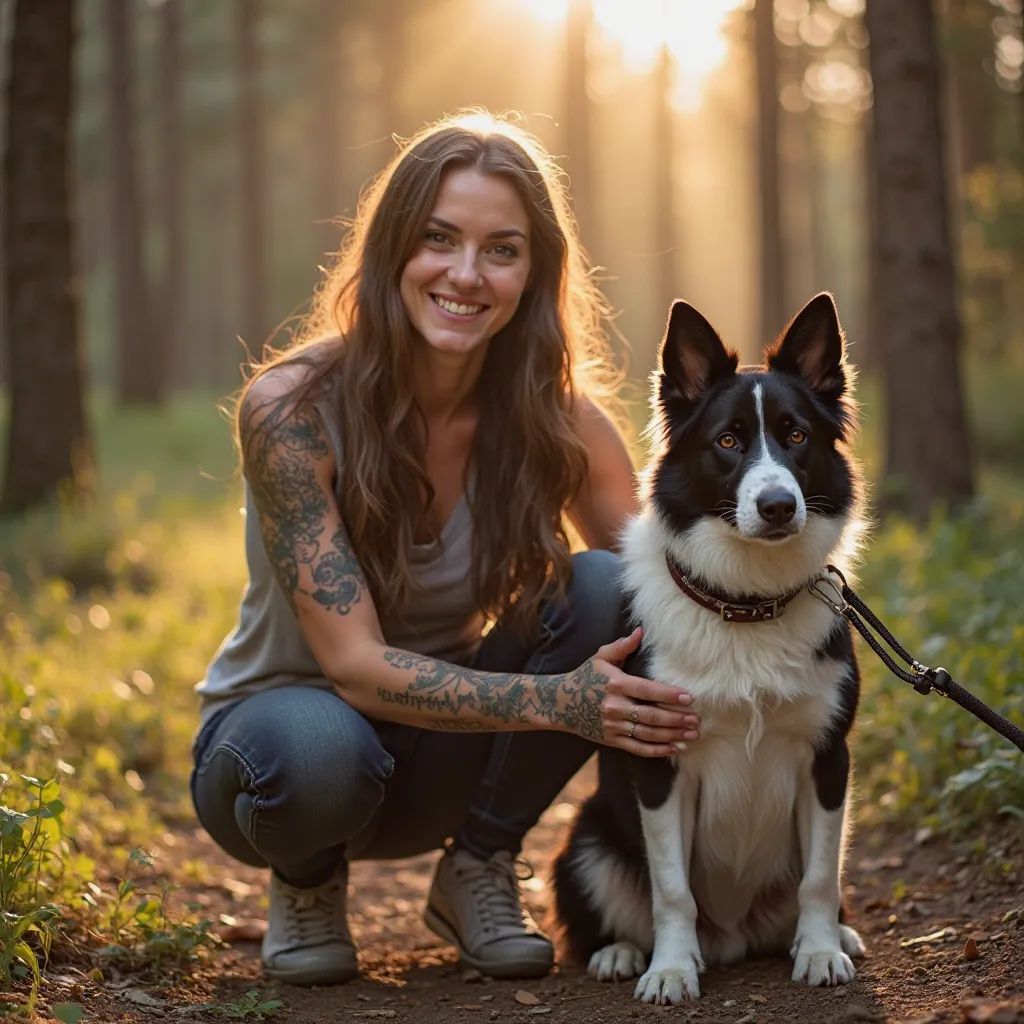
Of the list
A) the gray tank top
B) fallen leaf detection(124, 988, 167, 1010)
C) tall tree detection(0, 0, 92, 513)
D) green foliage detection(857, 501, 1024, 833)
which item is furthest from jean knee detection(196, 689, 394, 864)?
tall tree detection(0, 0, 92, 513)

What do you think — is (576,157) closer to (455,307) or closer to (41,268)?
(41,268)

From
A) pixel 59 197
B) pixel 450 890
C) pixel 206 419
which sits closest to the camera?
pixel 450 890

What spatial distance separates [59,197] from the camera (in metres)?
8.74

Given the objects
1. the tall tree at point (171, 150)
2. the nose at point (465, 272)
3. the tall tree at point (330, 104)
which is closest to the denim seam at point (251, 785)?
the nose at point (465, 272)

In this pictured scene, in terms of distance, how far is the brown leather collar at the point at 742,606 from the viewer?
301 centimetres

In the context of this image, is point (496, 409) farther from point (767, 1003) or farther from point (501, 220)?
point (767, 1003)

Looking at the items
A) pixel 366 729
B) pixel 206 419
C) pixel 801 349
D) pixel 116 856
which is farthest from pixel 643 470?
pixel 206 419

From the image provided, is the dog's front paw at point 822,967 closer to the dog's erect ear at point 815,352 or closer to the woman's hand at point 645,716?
the woman's hand at point 645,716

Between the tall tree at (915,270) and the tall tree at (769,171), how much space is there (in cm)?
631

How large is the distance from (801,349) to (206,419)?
16276 millimetres

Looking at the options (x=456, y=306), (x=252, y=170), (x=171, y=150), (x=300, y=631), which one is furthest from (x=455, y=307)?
(x=171, y=150)

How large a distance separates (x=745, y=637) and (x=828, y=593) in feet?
0.86

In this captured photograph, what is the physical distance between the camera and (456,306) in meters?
3.36

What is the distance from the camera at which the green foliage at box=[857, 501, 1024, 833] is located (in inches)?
150
